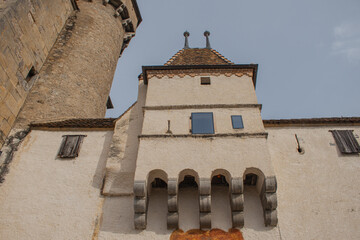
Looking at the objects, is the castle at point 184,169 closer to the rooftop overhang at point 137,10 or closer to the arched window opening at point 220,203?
the arched window opening at point 220,203

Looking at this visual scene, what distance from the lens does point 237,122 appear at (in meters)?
9.27

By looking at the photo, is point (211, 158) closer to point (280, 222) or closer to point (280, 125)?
point (280, 222)

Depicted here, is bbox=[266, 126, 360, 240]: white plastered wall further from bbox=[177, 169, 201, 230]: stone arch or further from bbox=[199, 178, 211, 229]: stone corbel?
bbox=[177, 169, 201, 230]: stone arch

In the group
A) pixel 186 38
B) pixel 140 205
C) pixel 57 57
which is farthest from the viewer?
pixel 186 38

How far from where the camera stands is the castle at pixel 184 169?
26.0ft

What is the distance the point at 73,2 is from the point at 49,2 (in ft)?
10.1

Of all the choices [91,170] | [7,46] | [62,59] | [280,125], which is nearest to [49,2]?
[62,59]

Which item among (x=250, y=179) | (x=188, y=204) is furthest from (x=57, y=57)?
(x=250, y=179)


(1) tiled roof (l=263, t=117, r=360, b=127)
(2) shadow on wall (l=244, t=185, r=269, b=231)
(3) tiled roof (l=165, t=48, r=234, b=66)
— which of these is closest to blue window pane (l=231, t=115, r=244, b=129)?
(1) tiled roof (l=263, t=117, r=360, b=127)

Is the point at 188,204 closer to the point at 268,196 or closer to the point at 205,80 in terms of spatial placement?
the point at 268,196

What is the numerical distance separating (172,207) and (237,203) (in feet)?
5.01

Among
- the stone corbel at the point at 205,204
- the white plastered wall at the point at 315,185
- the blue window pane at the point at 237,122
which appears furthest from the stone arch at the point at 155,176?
the white plastered wall at the point at 315,185

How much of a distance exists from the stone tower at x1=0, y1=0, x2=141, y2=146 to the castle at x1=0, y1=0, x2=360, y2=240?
34cm

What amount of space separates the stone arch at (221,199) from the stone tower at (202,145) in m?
0.03
